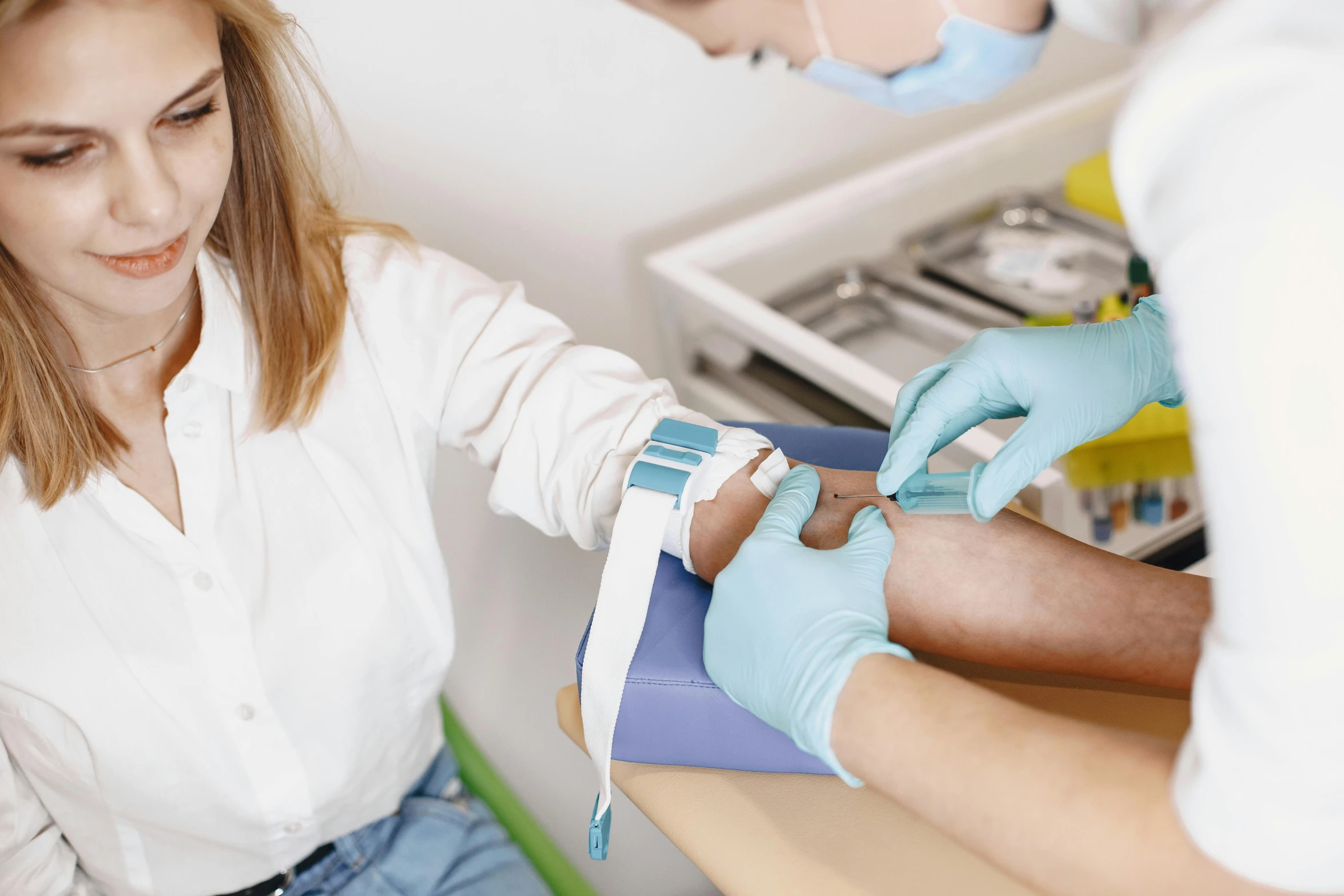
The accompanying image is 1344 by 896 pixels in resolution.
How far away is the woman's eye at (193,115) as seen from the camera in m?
1.06

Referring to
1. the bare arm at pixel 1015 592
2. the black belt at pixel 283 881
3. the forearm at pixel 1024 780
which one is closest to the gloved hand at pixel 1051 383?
the bare arm at pixel 1015 592

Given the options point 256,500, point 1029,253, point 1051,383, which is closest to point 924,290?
point 1029,253

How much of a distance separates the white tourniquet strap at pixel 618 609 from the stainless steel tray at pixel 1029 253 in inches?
39.4

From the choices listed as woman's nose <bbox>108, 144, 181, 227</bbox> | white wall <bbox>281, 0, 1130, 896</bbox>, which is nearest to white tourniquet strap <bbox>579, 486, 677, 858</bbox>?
woman's nose <bbox>108, 144, 181, 227</bbox>

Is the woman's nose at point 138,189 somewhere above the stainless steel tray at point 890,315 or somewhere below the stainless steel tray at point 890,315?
above

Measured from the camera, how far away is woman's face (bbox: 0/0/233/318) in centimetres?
94

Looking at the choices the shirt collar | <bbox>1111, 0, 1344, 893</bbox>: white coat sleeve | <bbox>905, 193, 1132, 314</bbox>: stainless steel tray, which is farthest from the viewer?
<bbox>905, 193, 1132, 314</bbox>: stainless steel tray

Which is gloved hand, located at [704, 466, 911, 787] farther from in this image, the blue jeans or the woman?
the blue jeans

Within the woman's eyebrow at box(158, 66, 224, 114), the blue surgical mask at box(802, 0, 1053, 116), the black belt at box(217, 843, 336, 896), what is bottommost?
the black belt at box(217, 843, 336, 896)

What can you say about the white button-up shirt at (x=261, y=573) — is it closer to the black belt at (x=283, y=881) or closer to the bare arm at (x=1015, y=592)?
the black belt at (x=283, y=881)

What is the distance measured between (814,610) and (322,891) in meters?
0.81

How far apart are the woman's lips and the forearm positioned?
768 millimetres

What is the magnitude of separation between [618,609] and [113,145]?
25.0 inches

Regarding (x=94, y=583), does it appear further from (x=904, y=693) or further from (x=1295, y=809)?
(x=1295, y=809)
